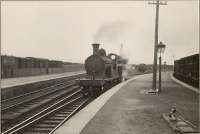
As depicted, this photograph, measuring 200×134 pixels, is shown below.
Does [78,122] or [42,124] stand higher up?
[78,122]

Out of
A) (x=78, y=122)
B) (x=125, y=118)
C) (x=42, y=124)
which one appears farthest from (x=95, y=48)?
(x=78, y=122)

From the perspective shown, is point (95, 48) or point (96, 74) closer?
point (96, 74)

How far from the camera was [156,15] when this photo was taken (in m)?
23.2

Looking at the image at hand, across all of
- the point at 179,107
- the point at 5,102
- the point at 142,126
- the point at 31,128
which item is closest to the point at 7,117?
the point at 31,128

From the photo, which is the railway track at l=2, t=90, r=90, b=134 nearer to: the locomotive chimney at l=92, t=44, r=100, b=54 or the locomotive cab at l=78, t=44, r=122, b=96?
the locomotive cab at l=78, t=44, r=122, b=96

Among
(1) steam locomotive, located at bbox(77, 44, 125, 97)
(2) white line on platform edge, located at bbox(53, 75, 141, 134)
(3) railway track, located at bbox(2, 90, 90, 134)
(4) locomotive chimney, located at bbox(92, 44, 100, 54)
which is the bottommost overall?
(3) railway track, located at bbox(2, 90, 90, 134)

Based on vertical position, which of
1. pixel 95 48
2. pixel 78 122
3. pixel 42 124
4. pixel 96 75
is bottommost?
pixel 42 124

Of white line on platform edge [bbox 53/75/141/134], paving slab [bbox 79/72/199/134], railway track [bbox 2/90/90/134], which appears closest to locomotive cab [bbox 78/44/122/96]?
paving slab [bbox 79/72/199/134]

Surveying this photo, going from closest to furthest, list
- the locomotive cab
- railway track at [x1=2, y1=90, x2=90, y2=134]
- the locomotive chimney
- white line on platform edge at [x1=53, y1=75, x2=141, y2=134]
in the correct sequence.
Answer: white line on platform edge at [x1=53, y1=75, x2=141, y2=134], railway track at [x1=2, y1=90, x2=90, y2=134], the locomotive cab, the locomotive chimney

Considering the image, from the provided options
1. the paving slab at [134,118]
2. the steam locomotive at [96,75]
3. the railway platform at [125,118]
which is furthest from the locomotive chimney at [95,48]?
the railway platform at [125,118]

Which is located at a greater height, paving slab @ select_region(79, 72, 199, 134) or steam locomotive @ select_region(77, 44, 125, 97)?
steam locomotive @ select_region(77, 44, 125, 97)

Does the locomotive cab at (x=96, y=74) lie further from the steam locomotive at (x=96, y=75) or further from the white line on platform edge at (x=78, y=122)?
the white line on platform edge at (x=78, y=122)

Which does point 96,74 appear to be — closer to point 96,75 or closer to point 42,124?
point 96,75

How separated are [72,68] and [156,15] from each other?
5180cm
